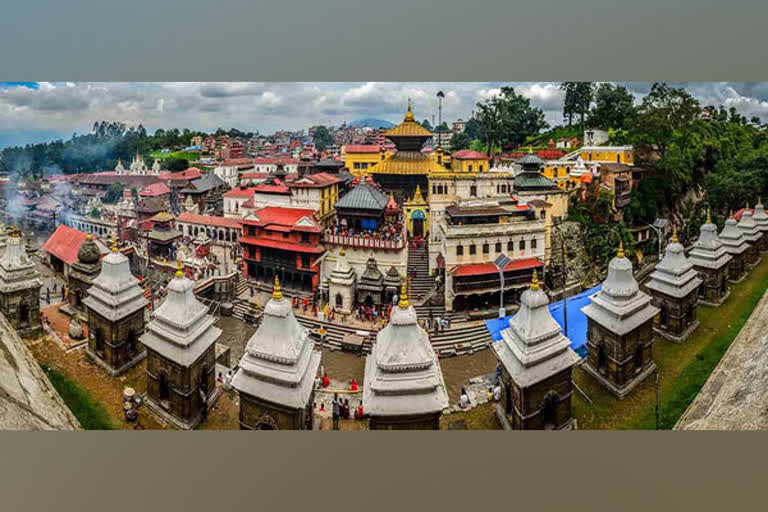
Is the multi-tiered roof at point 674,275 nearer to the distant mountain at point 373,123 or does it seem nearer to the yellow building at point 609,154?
the yellow building at point 609,154

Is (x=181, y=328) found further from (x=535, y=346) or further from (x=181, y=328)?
(x=535, y=346)

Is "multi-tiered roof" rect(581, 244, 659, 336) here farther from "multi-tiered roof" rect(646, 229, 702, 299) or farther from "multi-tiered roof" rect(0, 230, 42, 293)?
"multi-tiered roof" rect(0, 230, 42, 293)

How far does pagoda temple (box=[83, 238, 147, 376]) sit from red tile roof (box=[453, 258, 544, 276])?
3.15 meters

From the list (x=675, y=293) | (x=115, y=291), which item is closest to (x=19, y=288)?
(x=115, y=291)

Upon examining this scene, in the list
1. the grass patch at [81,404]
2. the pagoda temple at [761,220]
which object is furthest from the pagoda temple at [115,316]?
the pagoda temple at [761,220]

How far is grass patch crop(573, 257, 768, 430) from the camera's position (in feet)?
11.8

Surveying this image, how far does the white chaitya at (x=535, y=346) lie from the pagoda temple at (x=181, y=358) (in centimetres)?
260

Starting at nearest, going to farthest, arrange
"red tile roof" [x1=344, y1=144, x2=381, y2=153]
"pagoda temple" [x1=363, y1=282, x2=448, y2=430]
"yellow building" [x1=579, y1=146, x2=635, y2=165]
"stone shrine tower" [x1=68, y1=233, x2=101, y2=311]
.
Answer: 1. "pagoda temple" [x1=363, y1=282, x2=448, y2=430]
2. "yellow building" [x1=579, y1=146, x2=635, y2=165]
3. "stone shrine tower" [x1=68, y1=233, x2=101, y2=311]
4. "red tile roof" [x1=344, y1=144, x2=381, y2=153]

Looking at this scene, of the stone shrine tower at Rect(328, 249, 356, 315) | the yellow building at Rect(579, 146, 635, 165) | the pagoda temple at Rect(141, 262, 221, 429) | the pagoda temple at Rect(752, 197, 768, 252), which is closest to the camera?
the pagoda temple at Rect(141, 262, 221, 429)

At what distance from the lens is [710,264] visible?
4.32 meters

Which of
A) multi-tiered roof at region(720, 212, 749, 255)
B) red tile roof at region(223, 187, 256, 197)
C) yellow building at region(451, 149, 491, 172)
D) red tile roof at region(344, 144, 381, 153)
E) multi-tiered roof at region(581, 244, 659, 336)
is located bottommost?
multi-tiered roof at region(581, 244, 659, 336)

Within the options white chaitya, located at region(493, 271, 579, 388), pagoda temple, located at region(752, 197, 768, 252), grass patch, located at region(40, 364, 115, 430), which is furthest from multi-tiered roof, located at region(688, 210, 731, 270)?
grass patch, located at region(40, 364, 115, 430)

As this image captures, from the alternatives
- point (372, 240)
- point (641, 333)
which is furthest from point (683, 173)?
point (372, 240)

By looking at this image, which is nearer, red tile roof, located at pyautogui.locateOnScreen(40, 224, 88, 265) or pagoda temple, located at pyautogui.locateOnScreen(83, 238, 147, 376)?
pagoda temple, located at pyautogui.locateOnScreen(83, 238, 147, 376)
